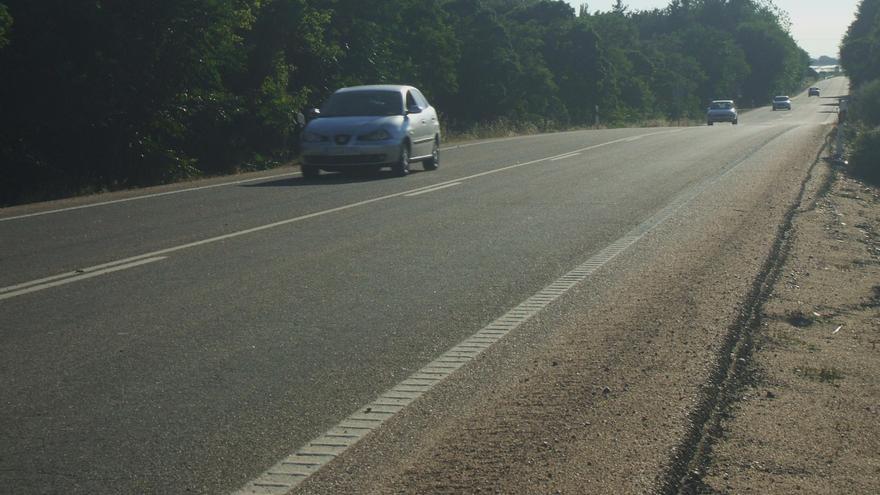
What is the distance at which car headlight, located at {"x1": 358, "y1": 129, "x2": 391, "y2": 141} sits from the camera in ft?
65.3

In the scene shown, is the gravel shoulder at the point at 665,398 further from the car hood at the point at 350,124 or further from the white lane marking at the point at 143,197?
the car hood at the point at 350,124

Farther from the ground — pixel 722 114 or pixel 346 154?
pixel 346 154

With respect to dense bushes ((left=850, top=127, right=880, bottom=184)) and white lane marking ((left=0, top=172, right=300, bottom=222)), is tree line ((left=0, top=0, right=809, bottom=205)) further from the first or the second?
dense bushes ((left=850, top=127, right=880, bottom=184))

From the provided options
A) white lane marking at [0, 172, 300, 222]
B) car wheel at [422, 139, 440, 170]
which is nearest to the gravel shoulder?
white lane marking at [0, 172, 300, 222]

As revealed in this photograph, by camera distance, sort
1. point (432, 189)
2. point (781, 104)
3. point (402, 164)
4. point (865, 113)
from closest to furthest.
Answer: point (432, 189) < point (402, 164) < point (865, 113) < point (781, 104)

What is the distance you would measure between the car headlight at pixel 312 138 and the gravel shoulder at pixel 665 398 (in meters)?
10.7

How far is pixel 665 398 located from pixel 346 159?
1477 cm

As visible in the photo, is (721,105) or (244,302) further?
(721,105)

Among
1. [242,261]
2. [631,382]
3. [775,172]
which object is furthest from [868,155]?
[631,382]

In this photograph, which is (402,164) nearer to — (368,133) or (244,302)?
(368,133)

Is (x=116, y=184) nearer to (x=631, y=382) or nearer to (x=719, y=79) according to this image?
(x=631, y=382)

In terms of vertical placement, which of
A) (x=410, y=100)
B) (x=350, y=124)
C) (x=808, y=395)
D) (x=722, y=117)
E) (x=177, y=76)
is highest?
(x=177, y=76)

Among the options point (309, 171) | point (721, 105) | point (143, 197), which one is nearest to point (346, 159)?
point (309, 171)

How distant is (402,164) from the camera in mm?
20469
